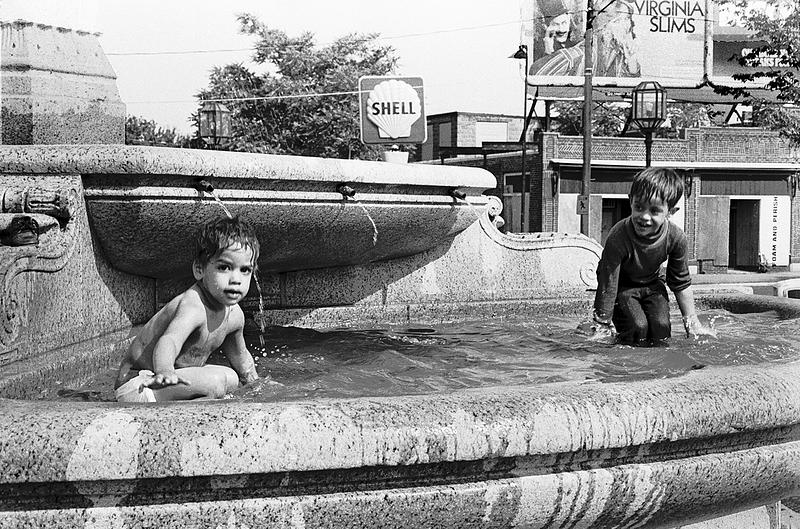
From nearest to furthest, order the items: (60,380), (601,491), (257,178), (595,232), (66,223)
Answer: (601,491), (60,380), (66,223), (257,178), (595,232)

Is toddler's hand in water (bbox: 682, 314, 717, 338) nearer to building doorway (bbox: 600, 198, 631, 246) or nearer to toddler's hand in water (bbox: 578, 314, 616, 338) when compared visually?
toddler's hand in water (bbox: 578, 314, 616, 338)

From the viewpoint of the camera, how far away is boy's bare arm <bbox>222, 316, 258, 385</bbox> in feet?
13.2

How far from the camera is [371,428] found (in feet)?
8.11

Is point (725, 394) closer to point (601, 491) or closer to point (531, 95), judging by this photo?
point (601, 491)

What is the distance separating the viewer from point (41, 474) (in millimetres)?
2312

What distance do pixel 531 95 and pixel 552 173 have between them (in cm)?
825

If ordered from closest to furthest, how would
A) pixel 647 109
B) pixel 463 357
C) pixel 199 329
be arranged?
pixel 199 329
pixel 463 357
pixel 647 109

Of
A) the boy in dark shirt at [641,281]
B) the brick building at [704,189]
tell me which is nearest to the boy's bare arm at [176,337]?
the boy in dark shirt at [641,281]

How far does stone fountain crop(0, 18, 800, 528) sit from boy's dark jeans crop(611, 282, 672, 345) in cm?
205

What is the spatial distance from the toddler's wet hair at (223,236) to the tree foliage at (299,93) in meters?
35.7

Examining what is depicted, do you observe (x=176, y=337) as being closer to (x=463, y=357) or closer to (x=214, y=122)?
(x=463, y=357)

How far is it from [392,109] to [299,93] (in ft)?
24.8

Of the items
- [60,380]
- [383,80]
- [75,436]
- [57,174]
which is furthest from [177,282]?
[383,80]

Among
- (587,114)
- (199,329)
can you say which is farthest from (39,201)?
(587,114)
